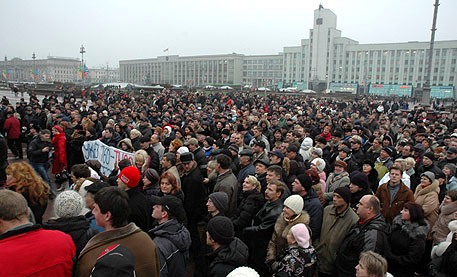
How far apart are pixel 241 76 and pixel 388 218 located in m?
128

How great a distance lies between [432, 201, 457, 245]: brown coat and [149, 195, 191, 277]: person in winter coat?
11.2ft

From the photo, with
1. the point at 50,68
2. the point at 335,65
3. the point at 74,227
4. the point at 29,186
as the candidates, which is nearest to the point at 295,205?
the point at 74,227

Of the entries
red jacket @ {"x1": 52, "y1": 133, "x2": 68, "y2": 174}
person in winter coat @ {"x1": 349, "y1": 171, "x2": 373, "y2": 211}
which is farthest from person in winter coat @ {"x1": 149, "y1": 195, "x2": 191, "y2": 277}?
red jacket @ {"x1": 52, "y1": 133, "x2": 68, "y2": 174}

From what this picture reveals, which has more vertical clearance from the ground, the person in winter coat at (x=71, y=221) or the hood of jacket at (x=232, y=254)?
the person in winter coat at (x=71, y=221)

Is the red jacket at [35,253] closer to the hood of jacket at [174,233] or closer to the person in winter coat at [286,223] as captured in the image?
the hood of jacket at [174,233]

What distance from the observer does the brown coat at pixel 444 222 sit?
442 cm

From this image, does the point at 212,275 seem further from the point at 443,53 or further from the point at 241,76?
the point at 241,76

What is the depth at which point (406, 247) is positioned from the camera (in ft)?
12.8

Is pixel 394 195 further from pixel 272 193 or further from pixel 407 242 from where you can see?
pixel 272 193

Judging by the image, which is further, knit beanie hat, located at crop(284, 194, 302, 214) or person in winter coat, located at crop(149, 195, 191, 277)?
knit beanie hat, located at crop(284, 194, 302, 214)

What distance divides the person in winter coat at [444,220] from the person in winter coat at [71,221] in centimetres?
432

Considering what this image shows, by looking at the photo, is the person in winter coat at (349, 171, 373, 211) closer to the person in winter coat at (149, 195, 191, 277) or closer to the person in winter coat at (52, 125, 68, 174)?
the person in winter coat at (149, 195, 191, 277)

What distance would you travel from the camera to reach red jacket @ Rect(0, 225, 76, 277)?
2.05m

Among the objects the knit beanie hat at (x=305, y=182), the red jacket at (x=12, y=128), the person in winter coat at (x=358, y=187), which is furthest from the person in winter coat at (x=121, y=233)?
the red jacket at (x=12, y=128)
